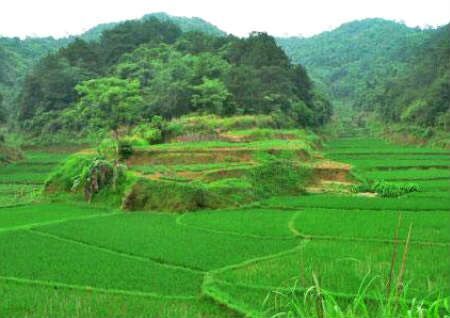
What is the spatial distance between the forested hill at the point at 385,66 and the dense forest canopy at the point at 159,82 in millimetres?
8103

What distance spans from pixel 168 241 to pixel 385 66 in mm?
78706

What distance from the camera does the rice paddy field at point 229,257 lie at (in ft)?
29.1

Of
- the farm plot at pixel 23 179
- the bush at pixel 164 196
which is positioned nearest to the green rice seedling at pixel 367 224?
the bush at pixel 164 196

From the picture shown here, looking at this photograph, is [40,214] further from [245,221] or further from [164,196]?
[245,221]

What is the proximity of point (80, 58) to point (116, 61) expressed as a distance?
3.38 m

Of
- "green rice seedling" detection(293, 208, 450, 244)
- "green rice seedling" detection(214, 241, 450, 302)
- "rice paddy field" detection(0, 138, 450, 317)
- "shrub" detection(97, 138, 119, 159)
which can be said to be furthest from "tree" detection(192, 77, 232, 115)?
"green rice seedling" detection(214, 241, 450, 302)

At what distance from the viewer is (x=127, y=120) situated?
37906 millimetres

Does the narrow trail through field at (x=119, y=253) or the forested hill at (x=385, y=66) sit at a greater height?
the forested hill at (x=385, y=66)

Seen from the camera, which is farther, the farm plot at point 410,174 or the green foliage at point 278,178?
the farm plot at point 410,174

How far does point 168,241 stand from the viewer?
1402 centimetres

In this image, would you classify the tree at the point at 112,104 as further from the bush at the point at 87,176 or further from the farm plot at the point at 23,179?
the bush at the point at 87,176

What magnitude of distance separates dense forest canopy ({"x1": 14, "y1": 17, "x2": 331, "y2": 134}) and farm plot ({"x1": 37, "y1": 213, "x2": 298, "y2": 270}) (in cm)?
2094

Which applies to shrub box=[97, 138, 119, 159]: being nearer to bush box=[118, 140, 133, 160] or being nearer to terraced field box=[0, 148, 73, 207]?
bush box=[118, 140, 133, 160]

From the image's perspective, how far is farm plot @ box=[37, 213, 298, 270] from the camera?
40.5 feet
